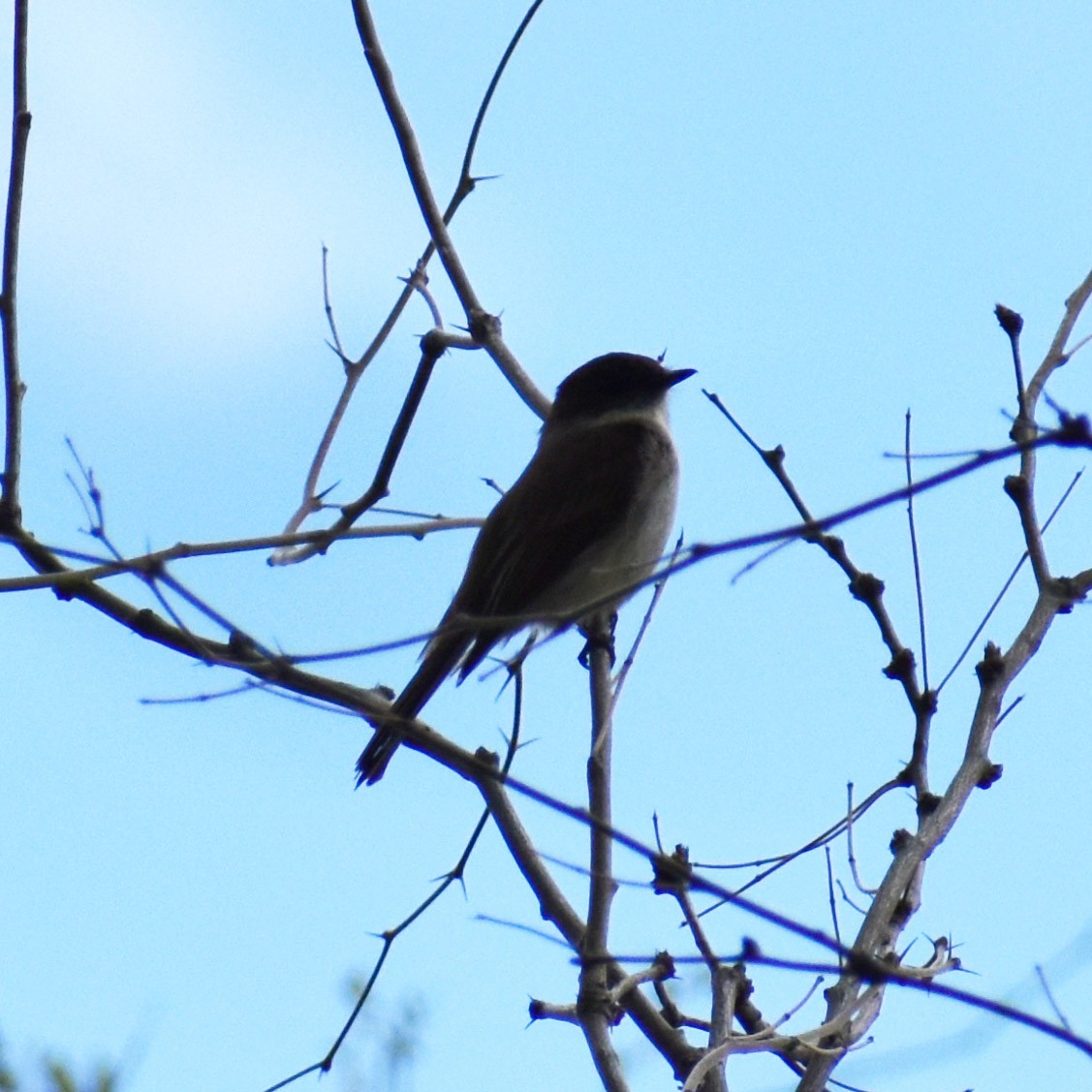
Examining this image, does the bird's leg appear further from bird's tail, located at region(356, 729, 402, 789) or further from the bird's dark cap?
the bird's dark cap

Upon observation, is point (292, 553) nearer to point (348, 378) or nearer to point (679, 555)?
point (348, 378)

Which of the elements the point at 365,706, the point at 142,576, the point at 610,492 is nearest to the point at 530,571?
the point at 610,492

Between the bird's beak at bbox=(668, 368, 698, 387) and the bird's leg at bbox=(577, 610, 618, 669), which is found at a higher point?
the bird's beak at bbox=(668, 368, 698, 387)

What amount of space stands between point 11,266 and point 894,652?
98.2 inches

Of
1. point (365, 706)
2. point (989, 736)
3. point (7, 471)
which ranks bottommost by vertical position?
point (989, 736)

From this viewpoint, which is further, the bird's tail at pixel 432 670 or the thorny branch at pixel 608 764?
the bird's tail at pixel 432 670

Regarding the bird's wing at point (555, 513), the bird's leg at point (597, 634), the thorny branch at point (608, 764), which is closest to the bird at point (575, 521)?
the bird's wing at point (555, 513)

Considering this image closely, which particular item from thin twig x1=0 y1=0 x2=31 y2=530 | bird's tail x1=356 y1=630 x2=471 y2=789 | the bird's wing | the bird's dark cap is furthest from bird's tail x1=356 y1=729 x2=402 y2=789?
the bird's dark cap

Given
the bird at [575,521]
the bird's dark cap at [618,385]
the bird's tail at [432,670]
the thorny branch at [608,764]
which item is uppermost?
the bird's dark cap at [618,385]

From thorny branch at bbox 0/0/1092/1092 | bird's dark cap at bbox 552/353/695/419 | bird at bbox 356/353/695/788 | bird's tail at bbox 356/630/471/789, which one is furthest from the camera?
bird's dark cap at bbox 552/353/695/419

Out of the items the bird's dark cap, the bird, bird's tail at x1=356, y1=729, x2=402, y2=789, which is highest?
the bird's dark cap

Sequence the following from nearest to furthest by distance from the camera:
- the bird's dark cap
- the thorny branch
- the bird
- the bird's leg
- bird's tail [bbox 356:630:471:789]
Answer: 1. the thorny branch
2. the bird's leg
3. bird's tail [bbox 356:630:471:789]
4. the bird
5. the bird's dark cap

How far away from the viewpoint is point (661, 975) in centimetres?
420

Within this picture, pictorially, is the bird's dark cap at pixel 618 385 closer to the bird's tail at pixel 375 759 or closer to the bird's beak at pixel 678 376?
the bird's beak at pixel 678 376
